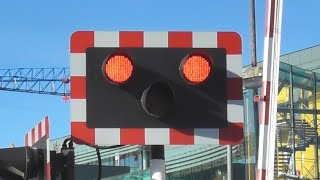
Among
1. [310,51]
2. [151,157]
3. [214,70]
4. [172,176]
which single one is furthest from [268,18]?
[172,176]

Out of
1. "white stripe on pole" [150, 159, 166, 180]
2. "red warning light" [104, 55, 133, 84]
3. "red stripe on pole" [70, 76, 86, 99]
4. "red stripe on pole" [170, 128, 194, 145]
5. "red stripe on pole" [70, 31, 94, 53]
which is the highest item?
"red stripe on pole" [70, 31, 94, 53]

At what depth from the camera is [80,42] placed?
14.2ft

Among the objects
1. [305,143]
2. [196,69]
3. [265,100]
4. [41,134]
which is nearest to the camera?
[265,100]

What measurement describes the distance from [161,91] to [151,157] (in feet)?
1.47

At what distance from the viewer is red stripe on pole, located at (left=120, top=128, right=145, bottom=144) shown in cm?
426

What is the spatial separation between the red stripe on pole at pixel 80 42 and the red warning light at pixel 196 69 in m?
0.59

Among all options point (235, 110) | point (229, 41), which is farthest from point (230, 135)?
point (229, 41)

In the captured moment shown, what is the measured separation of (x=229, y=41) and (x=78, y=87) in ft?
3.20

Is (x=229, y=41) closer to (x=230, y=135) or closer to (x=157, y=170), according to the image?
(x=230, y=135)

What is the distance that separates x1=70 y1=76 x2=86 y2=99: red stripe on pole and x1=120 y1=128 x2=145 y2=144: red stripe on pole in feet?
1.05

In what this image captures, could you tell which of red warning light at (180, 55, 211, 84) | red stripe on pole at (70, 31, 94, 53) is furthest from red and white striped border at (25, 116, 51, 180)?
red warning light at (180, 55, 211, 84)

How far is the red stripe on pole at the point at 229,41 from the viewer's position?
14.5 feet

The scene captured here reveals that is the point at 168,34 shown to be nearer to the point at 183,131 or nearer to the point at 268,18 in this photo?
the point at 183,131

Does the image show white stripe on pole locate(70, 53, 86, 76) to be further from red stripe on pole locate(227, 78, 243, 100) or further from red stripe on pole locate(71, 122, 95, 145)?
red stripe on pole locate(227, 78, 243, 100)
